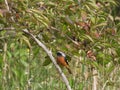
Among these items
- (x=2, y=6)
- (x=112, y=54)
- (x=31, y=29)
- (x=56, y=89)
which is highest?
(x=2, y=6)

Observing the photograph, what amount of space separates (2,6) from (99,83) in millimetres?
1578

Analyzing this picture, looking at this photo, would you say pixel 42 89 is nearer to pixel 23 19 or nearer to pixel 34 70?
pixel 34 70

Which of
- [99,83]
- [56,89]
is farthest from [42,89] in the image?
[99,83]

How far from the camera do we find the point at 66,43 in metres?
1.85

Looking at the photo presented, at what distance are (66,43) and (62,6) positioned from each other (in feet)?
0.70

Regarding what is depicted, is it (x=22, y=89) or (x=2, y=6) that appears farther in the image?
(x=22, y=89)

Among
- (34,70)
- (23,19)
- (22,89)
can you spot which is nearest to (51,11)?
(23,19)

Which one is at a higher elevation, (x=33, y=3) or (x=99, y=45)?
(x=33, y=3)

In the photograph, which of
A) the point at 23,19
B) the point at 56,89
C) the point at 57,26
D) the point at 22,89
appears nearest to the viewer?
the point at 23,19

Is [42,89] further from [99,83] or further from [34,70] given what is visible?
[99,83]

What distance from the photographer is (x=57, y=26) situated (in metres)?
1.87

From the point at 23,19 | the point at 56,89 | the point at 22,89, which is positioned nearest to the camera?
the point at 23,19

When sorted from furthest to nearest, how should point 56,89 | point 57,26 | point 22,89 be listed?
1. point 56,89
2. point 22,89
3. point 57,26

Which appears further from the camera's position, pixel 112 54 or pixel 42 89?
pixel 42 89
